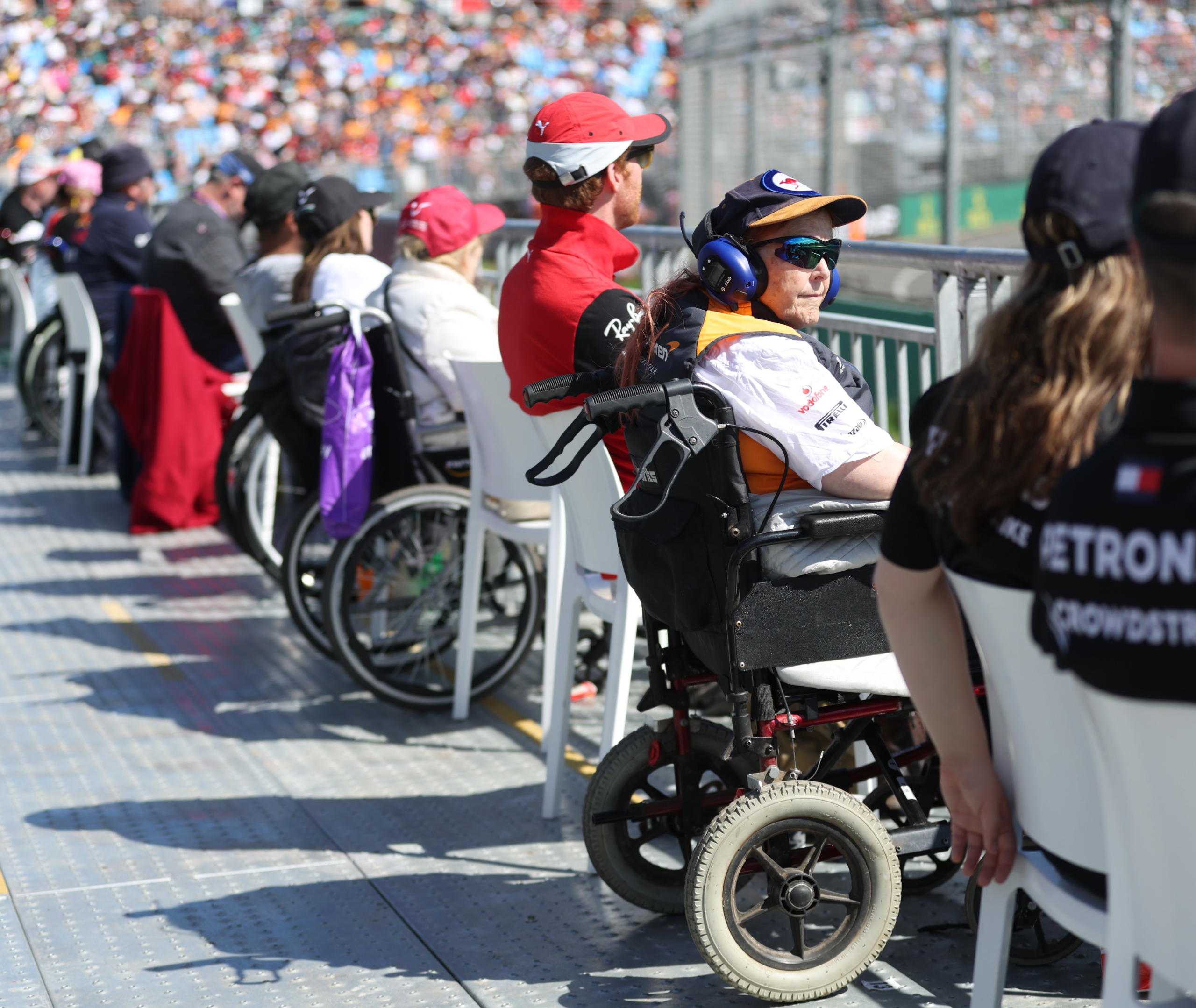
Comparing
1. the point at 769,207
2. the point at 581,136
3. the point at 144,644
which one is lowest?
the point at 144,644

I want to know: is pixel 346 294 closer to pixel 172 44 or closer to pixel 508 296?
pixel 508 296

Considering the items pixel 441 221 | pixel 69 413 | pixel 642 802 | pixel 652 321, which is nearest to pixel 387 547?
pixel 441 221

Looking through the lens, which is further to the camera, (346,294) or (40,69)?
(40,69)

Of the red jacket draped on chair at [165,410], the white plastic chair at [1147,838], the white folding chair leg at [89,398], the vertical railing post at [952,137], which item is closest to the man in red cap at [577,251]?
the white plastic chair at [1147,838]

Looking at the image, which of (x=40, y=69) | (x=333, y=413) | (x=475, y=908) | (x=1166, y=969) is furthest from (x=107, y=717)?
(x=40, y=69)

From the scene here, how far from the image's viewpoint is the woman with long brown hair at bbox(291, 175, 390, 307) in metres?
5.76

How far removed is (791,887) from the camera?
300 centimetres

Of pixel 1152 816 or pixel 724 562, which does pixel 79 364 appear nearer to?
pixel 724 562

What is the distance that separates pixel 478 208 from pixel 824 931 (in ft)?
10.0

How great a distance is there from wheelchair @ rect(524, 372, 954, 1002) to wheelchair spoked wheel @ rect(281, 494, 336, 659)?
2.51 meters

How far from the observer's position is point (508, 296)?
407 centimetres

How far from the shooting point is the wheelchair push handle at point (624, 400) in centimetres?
287

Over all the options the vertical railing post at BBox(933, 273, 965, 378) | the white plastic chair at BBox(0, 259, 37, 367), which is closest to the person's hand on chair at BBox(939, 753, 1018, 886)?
the vertical railing post at BBox(933, 273, 965, 378)

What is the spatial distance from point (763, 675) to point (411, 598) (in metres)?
2.51
